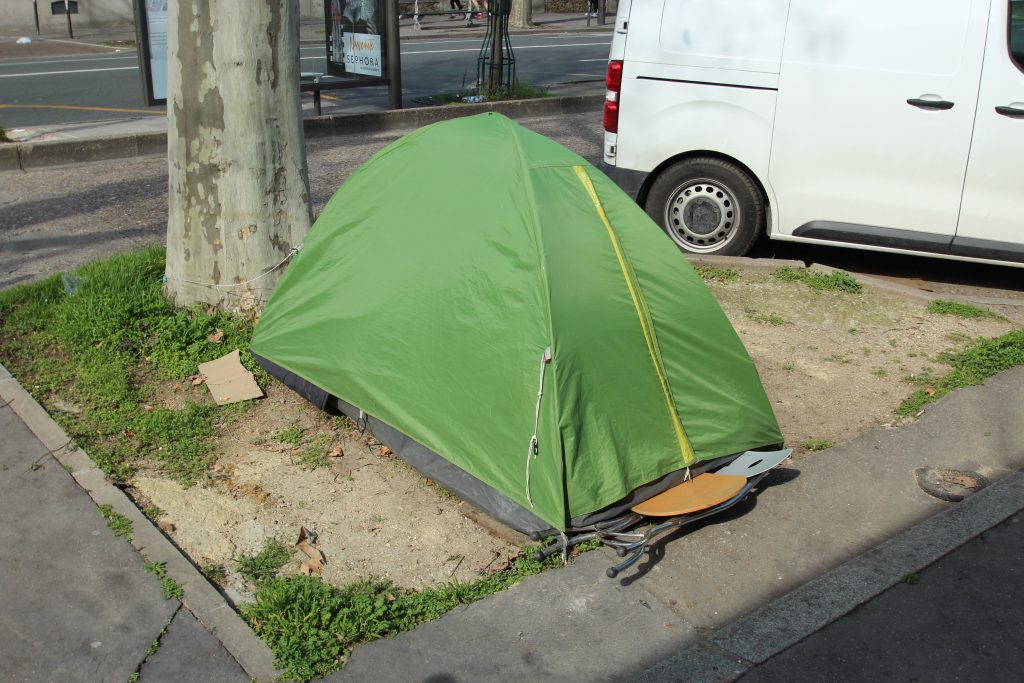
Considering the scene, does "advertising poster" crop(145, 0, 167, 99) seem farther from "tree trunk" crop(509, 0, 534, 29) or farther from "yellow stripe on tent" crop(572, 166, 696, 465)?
"tree trunk" crop(509, 0, 534, 29)

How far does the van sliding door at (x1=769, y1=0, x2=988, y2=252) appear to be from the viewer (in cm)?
654

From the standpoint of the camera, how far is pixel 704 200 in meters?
7.45

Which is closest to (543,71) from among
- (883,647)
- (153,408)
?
(153,408)

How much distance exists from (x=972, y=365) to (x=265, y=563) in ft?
14.0

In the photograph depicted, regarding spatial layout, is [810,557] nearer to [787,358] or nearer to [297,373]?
[787,358]

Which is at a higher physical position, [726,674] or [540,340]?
[540,340]

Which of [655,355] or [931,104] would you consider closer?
[655,355]

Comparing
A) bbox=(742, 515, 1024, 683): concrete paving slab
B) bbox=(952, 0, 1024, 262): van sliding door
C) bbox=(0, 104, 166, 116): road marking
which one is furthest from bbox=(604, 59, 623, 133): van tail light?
bbox=(0, 104, 166, 116): road marking

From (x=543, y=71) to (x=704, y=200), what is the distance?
11.6 metres

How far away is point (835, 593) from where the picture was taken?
156 inches

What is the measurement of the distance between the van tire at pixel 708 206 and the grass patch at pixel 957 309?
52.9 inches

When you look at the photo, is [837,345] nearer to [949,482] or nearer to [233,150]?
[949,482]

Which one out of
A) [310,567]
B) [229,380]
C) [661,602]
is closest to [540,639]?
[661,602]

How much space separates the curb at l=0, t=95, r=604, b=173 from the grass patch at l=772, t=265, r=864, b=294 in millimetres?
4469
